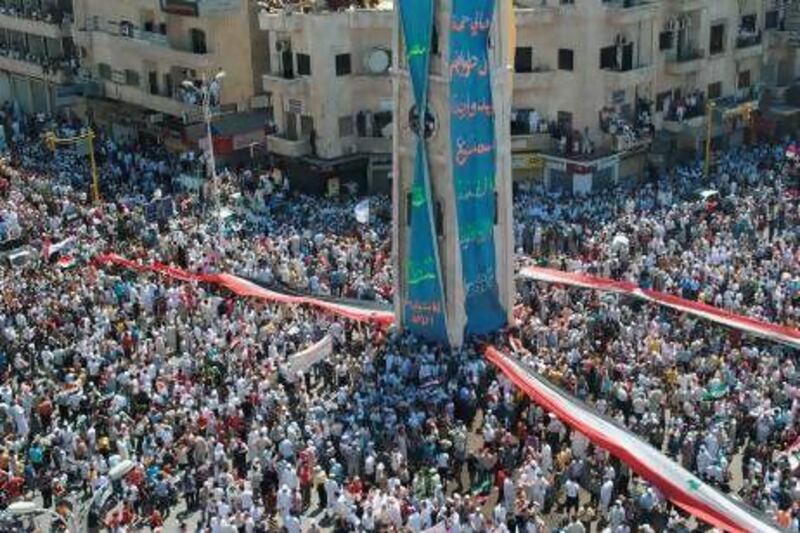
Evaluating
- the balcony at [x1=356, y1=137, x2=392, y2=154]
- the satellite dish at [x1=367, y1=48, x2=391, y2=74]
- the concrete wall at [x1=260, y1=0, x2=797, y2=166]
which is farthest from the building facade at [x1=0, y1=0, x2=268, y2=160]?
the satellite dish at [x1=367, y1=48, x2=391, y2=74]

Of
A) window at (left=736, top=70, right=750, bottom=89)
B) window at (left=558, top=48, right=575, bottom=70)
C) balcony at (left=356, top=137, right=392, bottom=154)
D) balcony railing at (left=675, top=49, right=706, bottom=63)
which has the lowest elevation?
balcony at (left=356, top=137, right=392, bottom=154)

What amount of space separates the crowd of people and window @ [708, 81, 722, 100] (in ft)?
36.4

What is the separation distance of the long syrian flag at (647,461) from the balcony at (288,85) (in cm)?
2544

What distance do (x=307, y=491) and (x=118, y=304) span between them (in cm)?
1441

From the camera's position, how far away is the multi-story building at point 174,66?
6094 centimetres

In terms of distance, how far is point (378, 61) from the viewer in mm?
56656

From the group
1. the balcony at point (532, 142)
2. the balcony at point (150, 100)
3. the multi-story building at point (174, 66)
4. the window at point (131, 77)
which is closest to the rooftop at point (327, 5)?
the multi-story building at point (174, 66)

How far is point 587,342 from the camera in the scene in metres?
37.5

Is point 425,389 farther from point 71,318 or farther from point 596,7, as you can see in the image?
point 596,7

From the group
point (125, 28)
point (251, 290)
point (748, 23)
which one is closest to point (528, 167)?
point (748, 23)

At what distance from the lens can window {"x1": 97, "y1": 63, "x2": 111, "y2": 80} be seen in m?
68.0

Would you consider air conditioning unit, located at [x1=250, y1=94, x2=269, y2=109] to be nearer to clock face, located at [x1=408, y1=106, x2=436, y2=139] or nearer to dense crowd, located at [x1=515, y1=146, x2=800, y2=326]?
dense crowd, located at [x1=515, y1=146, x2=800, y2=326]

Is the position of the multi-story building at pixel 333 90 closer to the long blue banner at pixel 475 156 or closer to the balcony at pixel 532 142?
the balcony at pixel 532 142

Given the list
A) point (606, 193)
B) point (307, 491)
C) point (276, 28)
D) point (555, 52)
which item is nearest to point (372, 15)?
point (276, 28)
